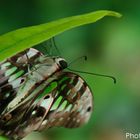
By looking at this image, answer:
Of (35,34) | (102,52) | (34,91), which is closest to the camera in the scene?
(35,34)

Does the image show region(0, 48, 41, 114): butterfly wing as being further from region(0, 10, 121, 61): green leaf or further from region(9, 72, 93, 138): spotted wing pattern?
region(0, 10, 121, 61): green leaf

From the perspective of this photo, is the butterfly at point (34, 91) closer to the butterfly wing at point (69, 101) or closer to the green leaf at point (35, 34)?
the butterfly wing at point (69, 101)

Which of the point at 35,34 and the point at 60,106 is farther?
the point at 60,106

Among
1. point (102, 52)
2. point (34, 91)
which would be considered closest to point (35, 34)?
point (34, 91)

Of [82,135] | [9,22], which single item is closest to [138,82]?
[82,135]

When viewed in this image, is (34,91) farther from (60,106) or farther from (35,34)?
(35,34)

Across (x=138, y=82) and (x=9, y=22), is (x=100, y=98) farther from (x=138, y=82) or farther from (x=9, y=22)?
(x=9, y=22)

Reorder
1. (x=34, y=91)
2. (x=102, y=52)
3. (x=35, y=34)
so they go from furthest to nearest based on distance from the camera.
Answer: (x=102, y=52), (x=34, y=91), (x=35, y=34)
